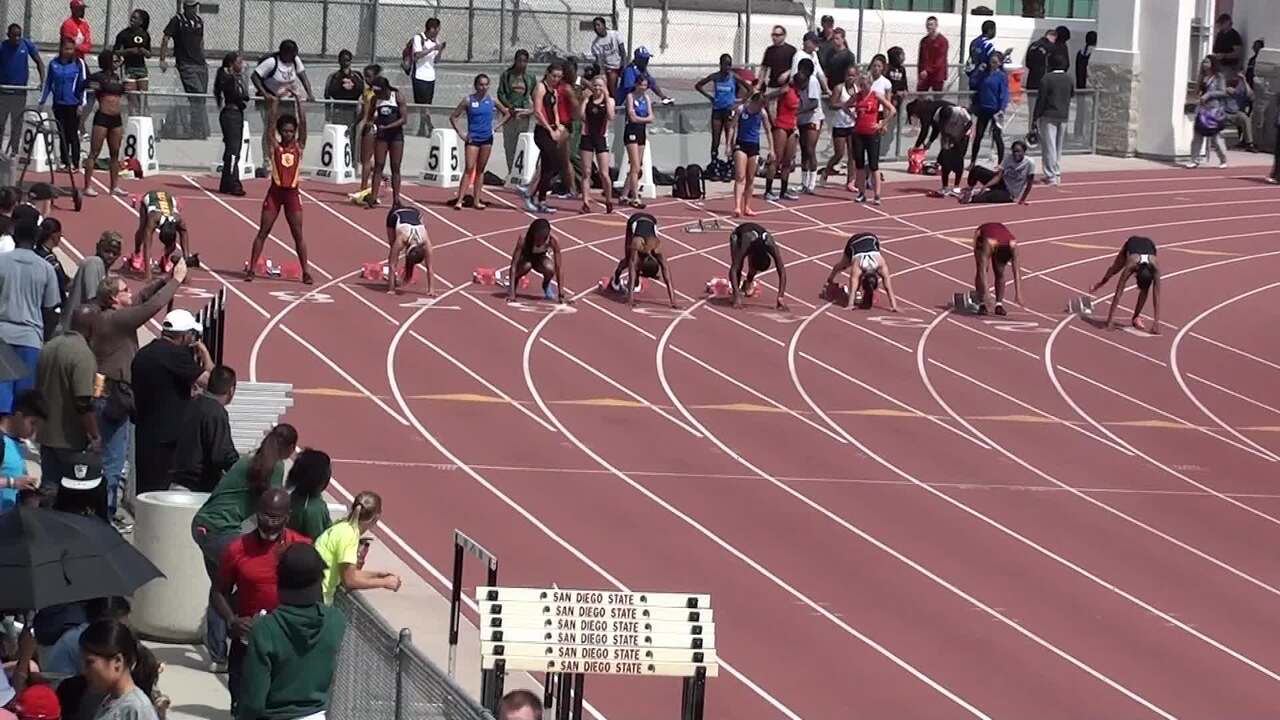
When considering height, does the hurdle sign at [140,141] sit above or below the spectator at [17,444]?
above

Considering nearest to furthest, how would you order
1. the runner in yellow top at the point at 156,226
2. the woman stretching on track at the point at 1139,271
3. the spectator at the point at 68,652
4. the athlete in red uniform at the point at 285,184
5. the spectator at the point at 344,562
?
the spectator at the point at 68,652, the spectator at the point at 344,562, the runner in yellow top at the point at 156,226, the athlete in red uniform at the point at 285,184, the woman stretching on track at the point at 1139,271

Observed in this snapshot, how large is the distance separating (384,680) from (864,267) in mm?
16479

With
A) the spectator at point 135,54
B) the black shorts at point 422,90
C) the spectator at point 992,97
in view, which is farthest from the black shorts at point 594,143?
the spectator at point 992,97

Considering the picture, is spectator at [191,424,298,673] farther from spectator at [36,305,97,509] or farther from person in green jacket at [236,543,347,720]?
spectator at [36,305,97,509]

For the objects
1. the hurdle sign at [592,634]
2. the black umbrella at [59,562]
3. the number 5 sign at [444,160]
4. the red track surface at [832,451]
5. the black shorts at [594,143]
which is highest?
the black shorts at [594,143]

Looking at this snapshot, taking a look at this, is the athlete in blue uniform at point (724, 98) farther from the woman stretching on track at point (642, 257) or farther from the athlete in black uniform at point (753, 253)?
the woman stretching on track at point (642, 257)

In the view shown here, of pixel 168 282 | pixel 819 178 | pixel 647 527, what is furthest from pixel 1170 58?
pixel 168 282

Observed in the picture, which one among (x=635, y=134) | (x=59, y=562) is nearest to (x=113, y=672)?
(x=59, y=562)

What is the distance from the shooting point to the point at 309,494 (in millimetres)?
11117

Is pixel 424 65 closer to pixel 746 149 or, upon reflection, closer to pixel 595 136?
pixel 595 136

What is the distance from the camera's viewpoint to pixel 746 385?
22219mm

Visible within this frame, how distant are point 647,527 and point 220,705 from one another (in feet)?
22.9

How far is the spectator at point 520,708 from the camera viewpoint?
773 centimetres

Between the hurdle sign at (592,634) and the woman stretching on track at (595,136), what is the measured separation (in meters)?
18.8
